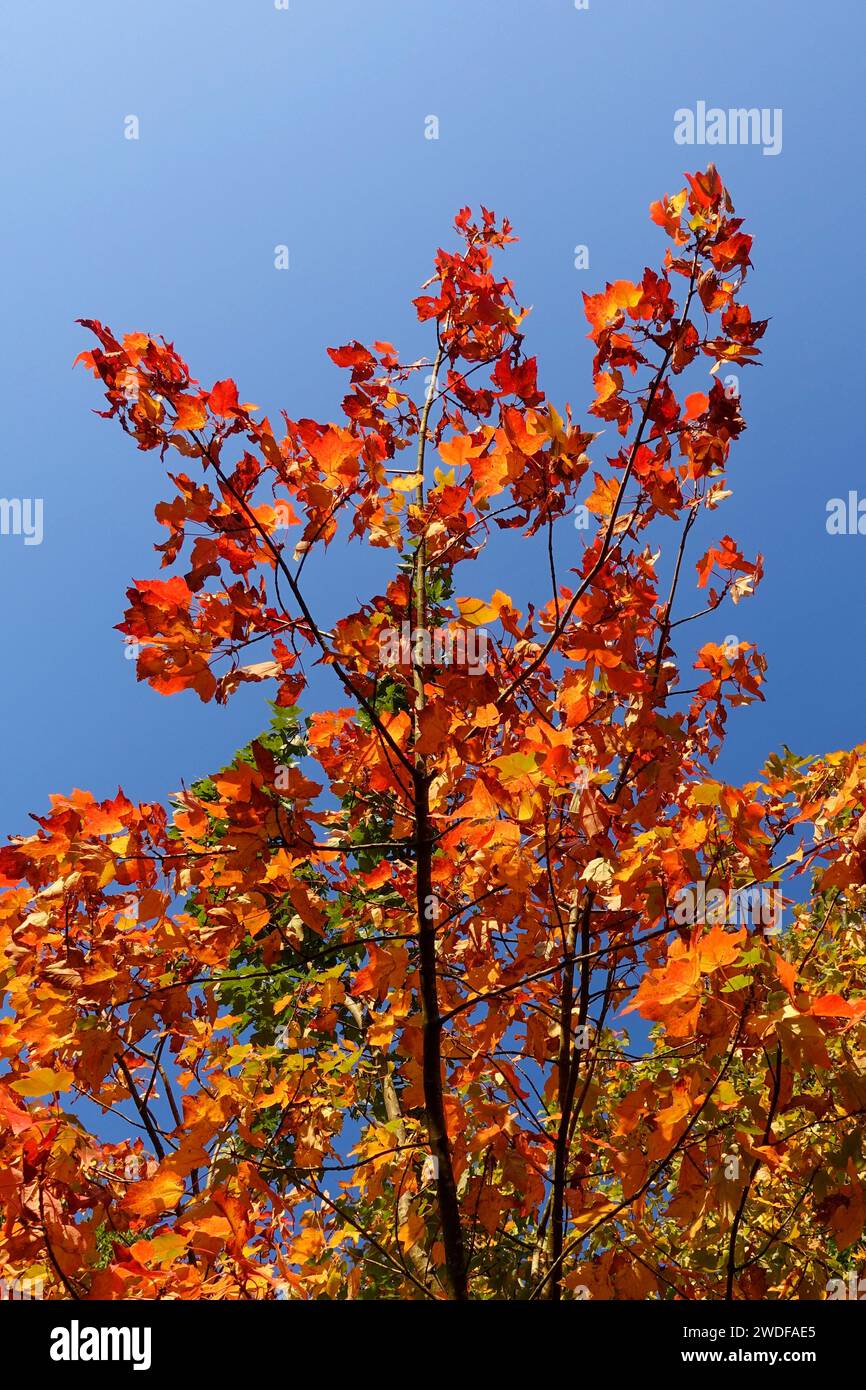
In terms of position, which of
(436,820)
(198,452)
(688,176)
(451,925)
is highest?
(688,176)

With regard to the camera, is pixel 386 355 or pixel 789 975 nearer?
pixel 789 975

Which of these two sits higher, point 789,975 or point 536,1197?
point 789,975

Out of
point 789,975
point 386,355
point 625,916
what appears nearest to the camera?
point 789,975

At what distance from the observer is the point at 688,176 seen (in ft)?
6.20

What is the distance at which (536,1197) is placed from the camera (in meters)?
2.38

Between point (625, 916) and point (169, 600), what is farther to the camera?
point (625, 916)

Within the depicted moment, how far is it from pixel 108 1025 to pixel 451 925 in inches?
43.3

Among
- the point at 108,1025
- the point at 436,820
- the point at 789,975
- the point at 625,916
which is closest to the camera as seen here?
the point at 789,975
